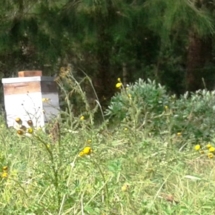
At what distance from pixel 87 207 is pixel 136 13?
4.46 m

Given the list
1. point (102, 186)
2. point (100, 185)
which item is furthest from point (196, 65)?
point (102, 186)

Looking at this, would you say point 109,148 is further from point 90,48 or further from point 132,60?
point 132,60

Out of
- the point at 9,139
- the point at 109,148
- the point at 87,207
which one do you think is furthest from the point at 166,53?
the point at 87,207

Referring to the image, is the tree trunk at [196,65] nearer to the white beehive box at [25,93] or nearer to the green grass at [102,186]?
the white beehive box at [25,93]

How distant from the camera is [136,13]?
6.38 metres

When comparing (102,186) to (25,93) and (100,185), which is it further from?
(25,93)

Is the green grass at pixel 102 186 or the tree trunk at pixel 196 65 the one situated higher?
the green grass at pixel 102 186

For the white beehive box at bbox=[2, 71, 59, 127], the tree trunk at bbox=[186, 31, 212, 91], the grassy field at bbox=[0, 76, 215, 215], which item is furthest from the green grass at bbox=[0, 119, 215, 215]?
the tree trunk at bbox=[186, 31, 212, 91]

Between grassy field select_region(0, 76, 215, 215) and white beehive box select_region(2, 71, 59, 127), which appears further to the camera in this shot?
white beehive box select_region(2, 71, 59, 127)

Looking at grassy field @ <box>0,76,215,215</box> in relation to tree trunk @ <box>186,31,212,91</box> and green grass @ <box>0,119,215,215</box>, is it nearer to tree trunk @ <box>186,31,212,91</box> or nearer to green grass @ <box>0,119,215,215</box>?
green grass @ <box>0,119,215,215</box>

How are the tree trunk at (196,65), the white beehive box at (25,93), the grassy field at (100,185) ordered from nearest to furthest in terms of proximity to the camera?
the grassy field at (100,185), the white beehive box at (25,93), the tree trunk at (196,65)

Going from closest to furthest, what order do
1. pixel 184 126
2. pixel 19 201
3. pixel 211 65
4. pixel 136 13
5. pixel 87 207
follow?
pixel 87 207 < pixel 19 201 < pixel 184 126 < pixel 136 13 < pixel 211 65

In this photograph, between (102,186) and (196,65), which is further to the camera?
(196,65)

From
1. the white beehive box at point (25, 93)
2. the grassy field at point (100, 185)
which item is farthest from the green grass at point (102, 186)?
the white beehive box at point (25, 93)
